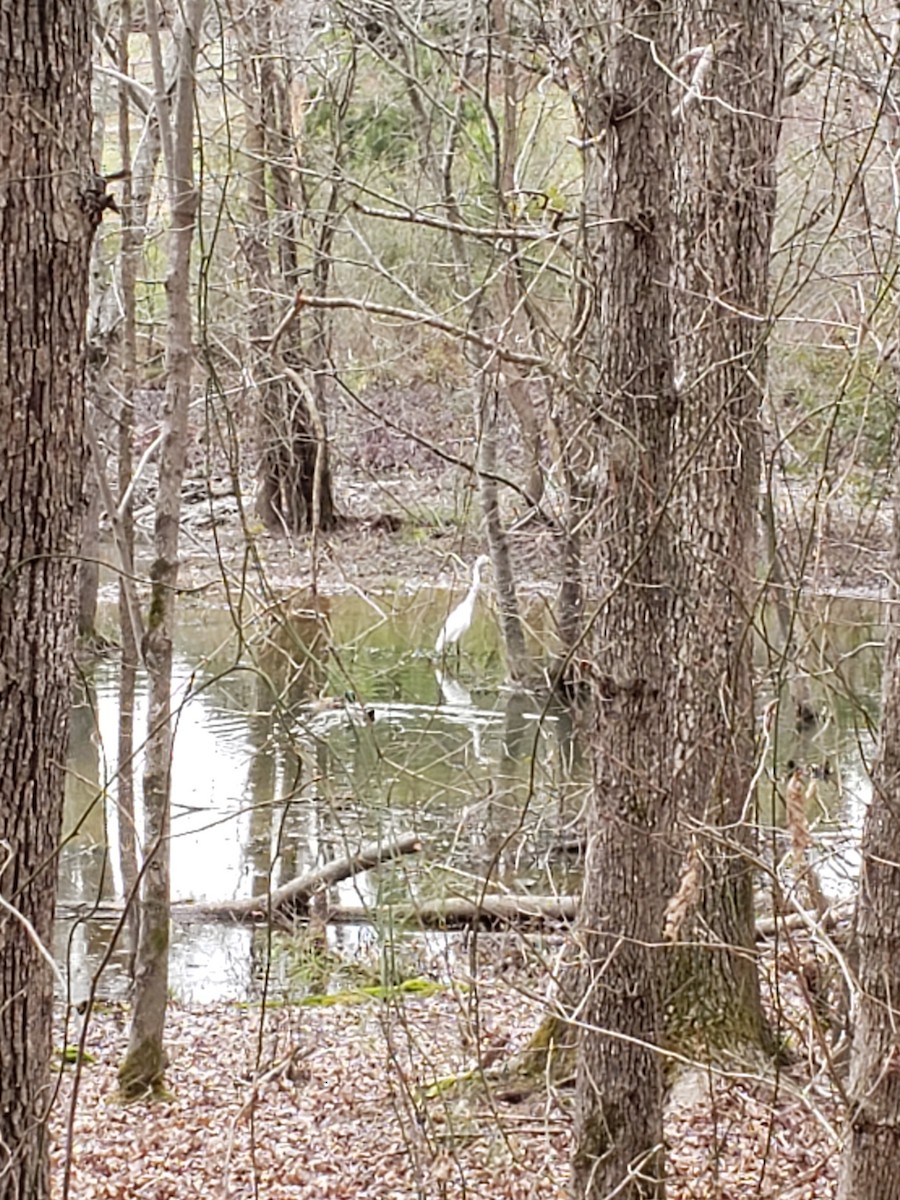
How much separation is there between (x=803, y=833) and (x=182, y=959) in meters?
6.80

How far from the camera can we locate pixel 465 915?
881 cm

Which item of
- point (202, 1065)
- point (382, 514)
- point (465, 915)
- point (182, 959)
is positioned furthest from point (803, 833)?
point (382, 514)

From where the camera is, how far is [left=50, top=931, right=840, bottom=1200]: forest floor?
5.43 meters

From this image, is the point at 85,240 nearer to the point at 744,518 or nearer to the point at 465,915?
the point at 744,518

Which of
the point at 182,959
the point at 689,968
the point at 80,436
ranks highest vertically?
the point at 80,436

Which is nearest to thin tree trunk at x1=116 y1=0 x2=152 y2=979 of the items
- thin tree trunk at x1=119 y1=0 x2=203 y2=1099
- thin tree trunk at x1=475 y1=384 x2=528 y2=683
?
thin tree trunk at x1=119 y1=0 x2=203 y2=1099

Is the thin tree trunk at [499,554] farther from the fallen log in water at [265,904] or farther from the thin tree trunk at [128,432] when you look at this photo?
the thin tree trunk at [128,432]

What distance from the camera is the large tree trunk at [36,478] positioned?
10.8 ft

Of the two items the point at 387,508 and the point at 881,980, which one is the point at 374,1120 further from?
the point at 387,508

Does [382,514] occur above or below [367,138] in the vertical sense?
below

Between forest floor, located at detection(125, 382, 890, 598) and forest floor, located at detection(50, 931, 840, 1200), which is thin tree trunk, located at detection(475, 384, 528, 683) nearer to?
forest floor, located at detection(125, 382, 890, 598)

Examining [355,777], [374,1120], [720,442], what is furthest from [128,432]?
[374,1120]

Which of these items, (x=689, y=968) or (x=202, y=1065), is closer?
(x=689, y=968)

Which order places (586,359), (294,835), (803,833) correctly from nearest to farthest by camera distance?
(803,833) < (586,359) < (294,835)
